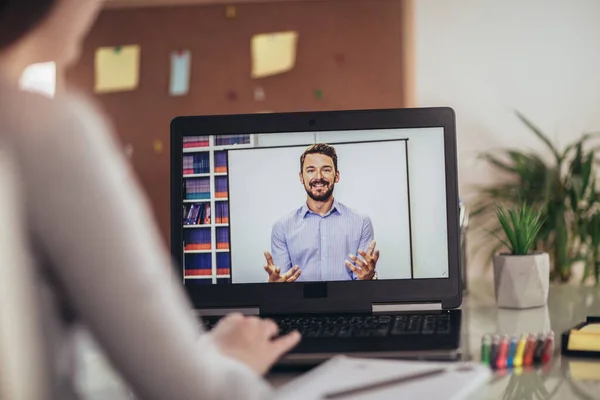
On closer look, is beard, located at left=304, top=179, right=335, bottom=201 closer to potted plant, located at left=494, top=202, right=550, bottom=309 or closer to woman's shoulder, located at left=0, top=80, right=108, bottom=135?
potted plant, located at left=494, top=202, right=550, bottom=309

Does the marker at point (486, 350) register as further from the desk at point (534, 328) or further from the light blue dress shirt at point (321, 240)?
the light blue dress shirt at point (321, 240)

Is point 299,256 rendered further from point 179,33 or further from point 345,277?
point 179,33

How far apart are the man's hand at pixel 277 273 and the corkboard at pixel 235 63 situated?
124 inches

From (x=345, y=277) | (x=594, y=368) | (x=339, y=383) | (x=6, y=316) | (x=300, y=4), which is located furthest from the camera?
(x=300, y=4)

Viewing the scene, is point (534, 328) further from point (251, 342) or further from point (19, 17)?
point (19, 17)

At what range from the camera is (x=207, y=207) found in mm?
1285

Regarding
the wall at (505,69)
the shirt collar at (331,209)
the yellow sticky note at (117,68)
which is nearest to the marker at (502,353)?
the shirt collar at (331,209)

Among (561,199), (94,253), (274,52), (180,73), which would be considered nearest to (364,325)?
(94,253)

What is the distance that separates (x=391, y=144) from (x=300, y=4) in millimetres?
3372

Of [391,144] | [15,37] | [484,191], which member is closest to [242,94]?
[484,191]

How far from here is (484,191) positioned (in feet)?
12.3

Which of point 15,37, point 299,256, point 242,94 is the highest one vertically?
point 242,94

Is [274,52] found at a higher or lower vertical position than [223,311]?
higher

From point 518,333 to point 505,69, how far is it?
3.15 metres
